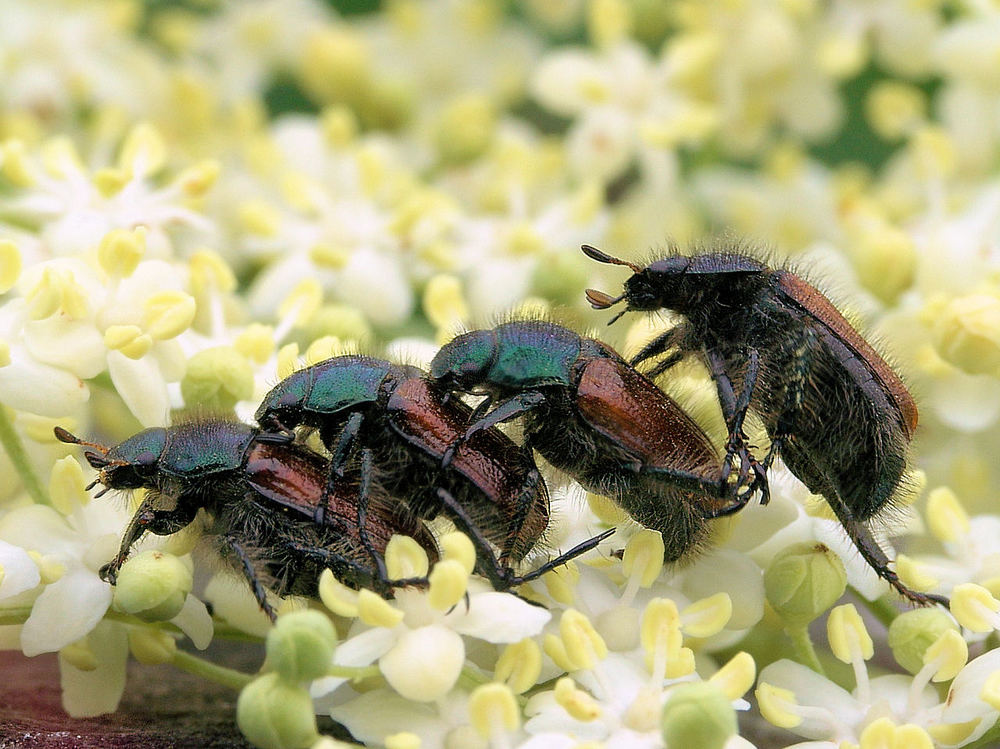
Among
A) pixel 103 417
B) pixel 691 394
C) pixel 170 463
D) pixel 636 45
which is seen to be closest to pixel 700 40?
pixel 636 45

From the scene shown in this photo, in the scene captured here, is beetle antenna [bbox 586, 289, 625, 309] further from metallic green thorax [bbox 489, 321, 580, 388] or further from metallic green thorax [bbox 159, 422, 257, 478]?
metallic green thorax [bbox 159, 422, 257, 478]

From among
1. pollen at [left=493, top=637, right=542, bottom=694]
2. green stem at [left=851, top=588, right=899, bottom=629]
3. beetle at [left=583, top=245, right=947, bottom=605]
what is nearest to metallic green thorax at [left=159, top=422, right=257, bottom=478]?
pollen at [left=493, top=637, right=542, bottom=694]

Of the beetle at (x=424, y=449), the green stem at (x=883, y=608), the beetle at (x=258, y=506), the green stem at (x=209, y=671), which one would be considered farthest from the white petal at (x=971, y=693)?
the green stem at (x=209, y=671)

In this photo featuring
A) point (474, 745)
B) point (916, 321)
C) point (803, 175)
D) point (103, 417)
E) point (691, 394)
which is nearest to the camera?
point (474, 745)

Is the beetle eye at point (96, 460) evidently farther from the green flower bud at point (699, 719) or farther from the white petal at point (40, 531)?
the green flower bud at point (699, 719)

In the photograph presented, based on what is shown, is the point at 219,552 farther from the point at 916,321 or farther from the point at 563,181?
the point at 563,181

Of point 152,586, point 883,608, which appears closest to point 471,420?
point 152,586
